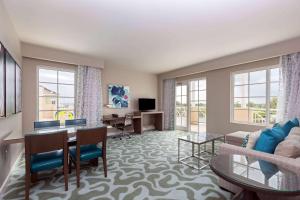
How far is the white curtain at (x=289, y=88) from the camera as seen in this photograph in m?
3.18

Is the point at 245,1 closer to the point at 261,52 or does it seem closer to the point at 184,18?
the point at 184,18

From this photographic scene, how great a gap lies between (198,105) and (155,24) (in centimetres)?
363

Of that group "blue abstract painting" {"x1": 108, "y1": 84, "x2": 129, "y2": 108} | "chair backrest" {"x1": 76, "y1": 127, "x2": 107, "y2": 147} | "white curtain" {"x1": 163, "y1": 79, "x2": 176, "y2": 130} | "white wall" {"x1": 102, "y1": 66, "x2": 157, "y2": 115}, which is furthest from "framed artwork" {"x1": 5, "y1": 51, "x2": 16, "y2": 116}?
"white curtain" {"x1": 163, "y1": 79, "x2": 176, "y2": 130}

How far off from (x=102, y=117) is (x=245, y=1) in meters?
4.31

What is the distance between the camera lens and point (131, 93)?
5879 millimetres

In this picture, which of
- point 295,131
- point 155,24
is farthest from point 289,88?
point 155,24

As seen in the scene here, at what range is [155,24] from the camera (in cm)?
252

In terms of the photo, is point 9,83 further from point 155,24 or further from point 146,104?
point 146,104

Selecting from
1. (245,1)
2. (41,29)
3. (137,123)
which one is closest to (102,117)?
(137,123)

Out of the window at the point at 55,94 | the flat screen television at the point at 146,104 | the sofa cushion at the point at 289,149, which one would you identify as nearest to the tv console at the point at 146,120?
the flat screen television at the point at 146,104

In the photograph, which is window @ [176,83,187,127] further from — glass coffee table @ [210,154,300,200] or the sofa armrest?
glass coffee table @ [210,154,300,200]

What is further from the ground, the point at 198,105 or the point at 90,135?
the point at 198,105

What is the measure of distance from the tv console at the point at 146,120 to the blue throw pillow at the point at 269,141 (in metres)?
3.99

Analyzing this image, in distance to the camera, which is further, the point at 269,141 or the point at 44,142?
the point at 44,142
